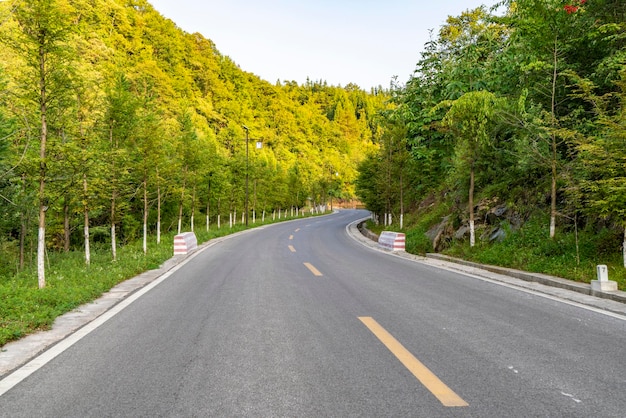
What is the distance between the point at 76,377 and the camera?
3.61 metres

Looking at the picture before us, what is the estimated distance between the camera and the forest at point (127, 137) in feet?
28.1

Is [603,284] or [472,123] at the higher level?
[472,123]

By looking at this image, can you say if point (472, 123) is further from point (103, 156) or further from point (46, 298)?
point (46, 298)

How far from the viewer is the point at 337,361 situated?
155 inches

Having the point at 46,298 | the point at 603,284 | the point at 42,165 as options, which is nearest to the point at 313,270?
the point at 46,298

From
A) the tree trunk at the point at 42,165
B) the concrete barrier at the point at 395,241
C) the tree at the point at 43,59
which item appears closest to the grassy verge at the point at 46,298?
the tree trunk at the point at 42,165

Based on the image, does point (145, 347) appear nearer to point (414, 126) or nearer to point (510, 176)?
point (510, 176)

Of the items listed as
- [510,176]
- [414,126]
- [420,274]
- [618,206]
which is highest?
[414,126]

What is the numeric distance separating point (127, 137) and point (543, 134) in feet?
50.5

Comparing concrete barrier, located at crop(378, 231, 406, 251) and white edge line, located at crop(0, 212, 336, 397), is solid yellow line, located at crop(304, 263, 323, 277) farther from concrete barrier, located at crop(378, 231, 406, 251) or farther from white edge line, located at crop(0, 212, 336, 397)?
concrete barrier, located at crop(378, 231, 406, 251)

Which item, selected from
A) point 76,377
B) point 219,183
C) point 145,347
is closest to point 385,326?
point 145,347

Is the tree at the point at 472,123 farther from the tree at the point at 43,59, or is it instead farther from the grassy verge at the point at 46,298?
the tree at the point at 43,59

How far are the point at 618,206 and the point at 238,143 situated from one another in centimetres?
7006

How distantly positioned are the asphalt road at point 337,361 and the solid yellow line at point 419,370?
2 centimetres
